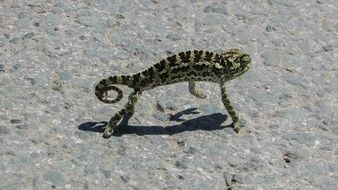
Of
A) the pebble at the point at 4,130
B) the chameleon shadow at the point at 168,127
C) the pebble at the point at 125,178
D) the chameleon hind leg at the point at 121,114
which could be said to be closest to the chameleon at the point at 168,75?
the chameleon hind leg at the point at 121,114

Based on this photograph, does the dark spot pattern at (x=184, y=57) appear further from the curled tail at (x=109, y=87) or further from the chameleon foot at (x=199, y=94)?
the chameleon foot at (x=199, y=94)

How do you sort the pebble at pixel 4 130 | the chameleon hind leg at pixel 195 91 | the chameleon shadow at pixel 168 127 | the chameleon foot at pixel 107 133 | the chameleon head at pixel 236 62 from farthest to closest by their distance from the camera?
1. the chameleon hind leg at pixel 195 91
2. the chameleon head at pixel 236 62
3. the chameleon shadow at pixel 168 127
4. the chameleon foot at pixel 107 133
5. the pebble at pixel 4 130

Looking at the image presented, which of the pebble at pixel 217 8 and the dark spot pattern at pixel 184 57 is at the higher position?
the dark spot pattern at pixel 184 57

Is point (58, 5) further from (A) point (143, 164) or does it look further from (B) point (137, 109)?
(A) point (143, 164)

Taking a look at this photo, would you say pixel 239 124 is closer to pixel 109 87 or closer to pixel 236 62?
pixel 236 62

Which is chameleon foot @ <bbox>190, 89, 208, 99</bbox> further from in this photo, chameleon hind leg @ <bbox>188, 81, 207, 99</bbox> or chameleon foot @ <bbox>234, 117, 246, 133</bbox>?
chameleon foot @ <bbox>234, 117, 246, 133</bbox>

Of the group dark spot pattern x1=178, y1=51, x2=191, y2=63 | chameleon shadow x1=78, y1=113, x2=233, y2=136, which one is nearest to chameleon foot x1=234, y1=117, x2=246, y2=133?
chameleon shadow x1=78, y1=113, x2=233, y2=136
